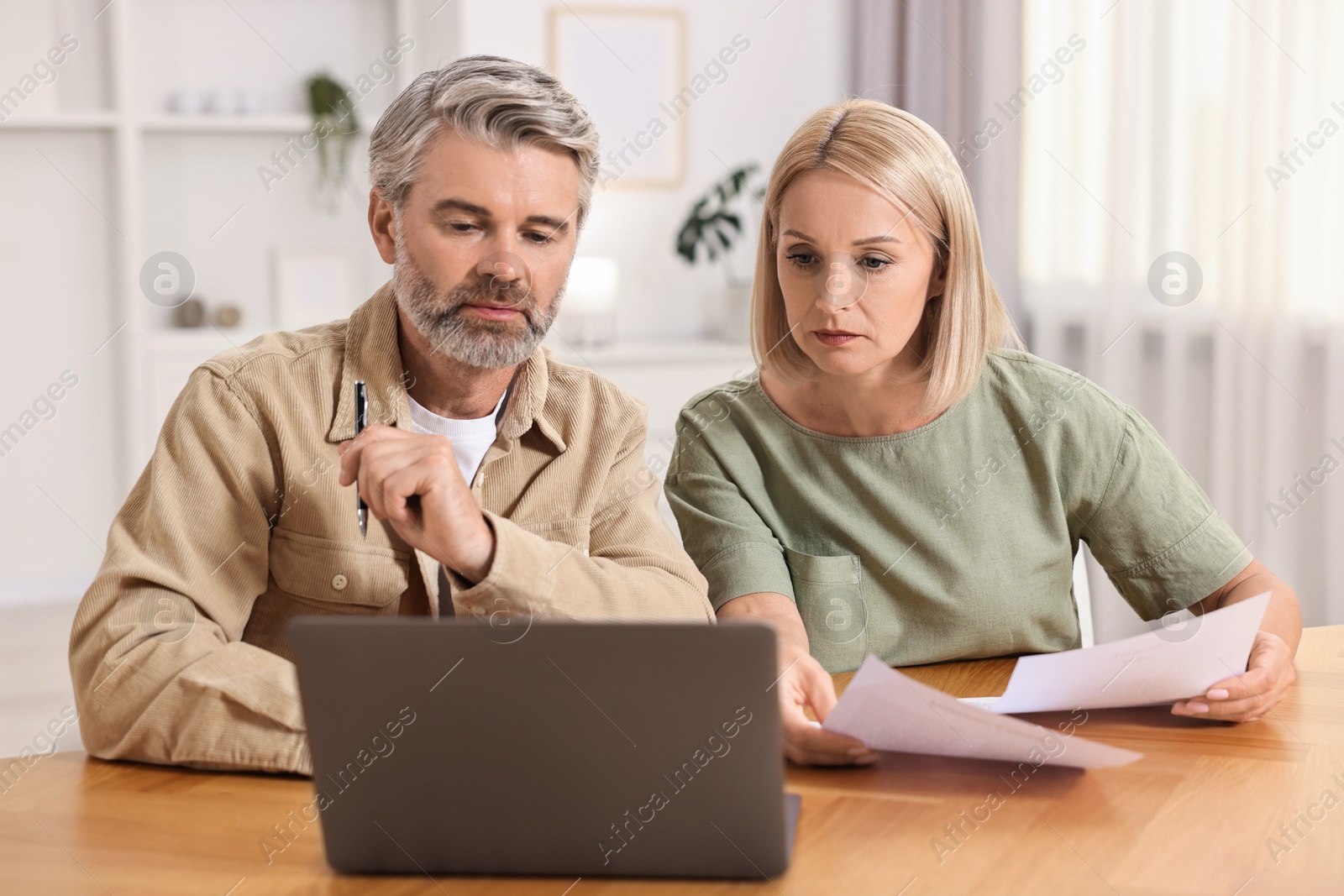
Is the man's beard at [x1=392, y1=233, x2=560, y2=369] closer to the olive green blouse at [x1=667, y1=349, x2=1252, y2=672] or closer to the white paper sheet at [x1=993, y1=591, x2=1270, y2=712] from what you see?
the olive green blouse at [x1=667, y1=349, x2=1252, y2=672]

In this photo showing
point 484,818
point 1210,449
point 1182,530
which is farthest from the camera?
point 1210,449

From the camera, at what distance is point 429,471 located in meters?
1.08

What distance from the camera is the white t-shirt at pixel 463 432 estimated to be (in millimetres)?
1427

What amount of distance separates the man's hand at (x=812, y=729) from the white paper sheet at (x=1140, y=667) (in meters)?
0.16

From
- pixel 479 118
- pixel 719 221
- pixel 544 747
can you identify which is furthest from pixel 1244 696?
pixel 719 221

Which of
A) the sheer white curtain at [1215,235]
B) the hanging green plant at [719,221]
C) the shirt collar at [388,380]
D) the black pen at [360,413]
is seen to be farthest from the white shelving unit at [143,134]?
the black pen at [360,413]

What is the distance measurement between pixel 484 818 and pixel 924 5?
3.58 m

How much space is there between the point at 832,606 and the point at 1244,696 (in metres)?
0.48

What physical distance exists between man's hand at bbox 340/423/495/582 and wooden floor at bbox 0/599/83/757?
2.12 metres

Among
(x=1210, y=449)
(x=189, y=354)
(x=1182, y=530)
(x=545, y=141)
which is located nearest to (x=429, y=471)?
(x=545, y=141)

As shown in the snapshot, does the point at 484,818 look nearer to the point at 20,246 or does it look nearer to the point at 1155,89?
the point at 1155,89

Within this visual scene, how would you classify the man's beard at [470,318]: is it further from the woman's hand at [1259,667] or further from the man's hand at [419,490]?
→ the woman's hand at [1259,667]

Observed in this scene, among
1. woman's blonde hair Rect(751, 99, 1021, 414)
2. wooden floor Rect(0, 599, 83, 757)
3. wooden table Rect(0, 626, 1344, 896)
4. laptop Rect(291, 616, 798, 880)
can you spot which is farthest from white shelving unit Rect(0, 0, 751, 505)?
laptop Rect(291, 616, 798, 880)

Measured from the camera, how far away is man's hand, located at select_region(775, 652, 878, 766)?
1.04m
